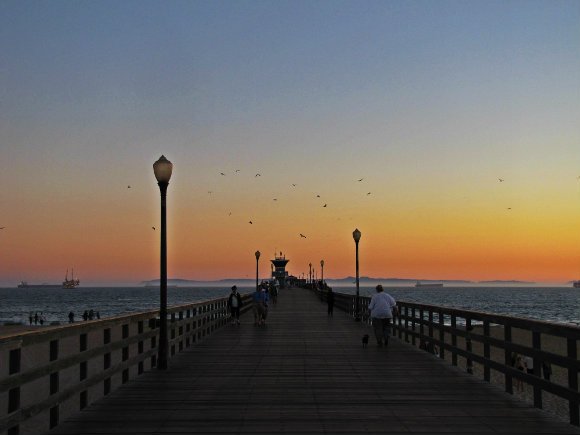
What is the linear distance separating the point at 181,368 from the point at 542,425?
7.76m

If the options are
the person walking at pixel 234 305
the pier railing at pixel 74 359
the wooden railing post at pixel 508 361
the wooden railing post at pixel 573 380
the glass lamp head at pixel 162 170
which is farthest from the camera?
the person walking at pixel 234 305

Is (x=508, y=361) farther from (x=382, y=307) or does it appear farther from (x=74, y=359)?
(x=382, y=307)

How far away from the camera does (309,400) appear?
10.5m

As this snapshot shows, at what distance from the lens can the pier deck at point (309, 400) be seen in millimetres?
8641

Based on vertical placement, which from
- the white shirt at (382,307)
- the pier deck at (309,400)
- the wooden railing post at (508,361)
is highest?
the white shirt at (382,307)

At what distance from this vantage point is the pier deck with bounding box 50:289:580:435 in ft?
28.3

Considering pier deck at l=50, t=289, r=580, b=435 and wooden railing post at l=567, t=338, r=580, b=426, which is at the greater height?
wooden railing post at l=567, t=338, r=580, b=426

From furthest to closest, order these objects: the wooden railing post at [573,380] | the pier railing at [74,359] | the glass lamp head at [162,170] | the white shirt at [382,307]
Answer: the white shirt at [382,307] → the glass lamp head at [162,170] → the wooden railing post at [573,380] → the pier railing at [74,359]

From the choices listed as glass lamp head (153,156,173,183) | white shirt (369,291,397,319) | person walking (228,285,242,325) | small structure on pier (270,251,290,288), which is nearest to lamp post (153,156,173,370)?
glass lamp head (153,156,173,183)

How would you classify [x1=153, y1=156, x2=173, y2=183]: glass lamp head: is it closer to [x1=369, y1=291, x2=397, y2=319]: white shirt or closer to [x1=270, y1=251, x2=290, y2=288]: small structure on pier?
[x1=369, y1=291, x2=397, y2=319]: white shirt

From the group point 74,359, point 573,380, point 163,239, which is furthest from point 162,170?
point 573,380

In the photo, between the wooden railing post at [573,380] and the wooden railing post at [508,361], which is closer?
the wooden railing post at [573,380]

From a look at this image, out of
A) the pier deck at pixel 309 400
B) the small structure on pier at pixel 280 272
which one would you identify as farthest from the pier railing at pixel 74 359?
the small structure on pier at pixel 280 272

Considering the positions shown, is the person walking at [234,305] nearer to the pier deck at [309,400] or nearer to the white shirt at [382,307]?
the white shirt at [382,307]
